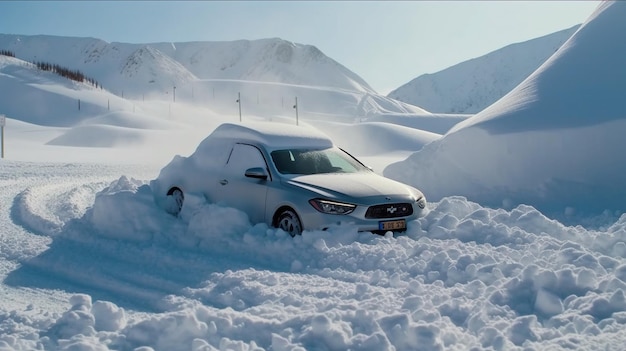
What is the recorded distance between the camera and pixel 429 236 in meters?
6.90

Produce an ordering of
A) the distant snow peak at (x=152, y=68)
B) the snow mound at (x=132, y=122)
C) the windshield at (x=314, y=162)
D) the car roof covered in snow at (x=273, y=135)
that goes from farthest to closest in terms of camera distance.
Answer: the distant snow peak at (x=152, y=68)
the snow mound at (x=132, y=122)
the car roof covered in snow at (x=273, y=135)
the windshield at (x=314, y=162)

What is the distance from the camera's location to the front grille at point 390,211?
6.91 meters

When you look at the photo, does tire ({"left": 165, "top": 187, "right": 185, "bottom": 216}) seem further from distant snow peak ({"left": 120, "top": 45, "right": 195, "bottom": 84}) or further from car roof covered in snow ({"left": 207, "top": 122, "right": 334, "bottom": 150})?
distant snow peak ({"left": 120, "top": 45, "right": 195, "bottom": 84})

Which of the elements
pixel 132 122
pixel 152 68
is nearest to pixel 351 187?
pixel 132 122

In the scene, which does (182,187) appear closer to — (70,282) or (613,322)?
(70,282)

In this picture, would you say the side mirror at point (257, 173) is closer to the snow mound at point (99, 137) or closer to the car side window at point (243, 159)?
the car side window at point (243, 159)

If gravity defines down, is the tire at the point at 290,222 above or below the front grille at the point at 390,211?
below

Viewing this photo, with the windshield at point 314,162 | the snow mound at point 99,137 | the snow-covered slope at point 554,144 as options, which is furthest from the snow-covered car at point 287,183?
the snow mound at point 99,137

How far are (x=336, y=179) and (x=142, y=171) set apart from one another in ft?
45.8

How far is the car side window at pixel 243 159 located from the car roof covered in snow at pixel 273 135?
14 centimetres

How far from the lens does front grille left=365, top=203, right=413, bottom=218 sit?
272 inches

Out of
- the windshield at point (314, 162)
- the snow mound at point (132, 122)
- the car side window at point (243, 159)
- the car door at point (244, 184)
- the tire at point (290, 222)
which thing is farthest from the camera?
the snow mound at point (132, 122)

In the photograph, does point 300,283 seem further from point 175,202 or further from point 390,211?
point 175,202

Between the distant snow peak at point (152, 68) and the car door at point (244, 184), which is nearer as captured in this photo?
the car door at point (244, 184)
